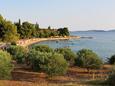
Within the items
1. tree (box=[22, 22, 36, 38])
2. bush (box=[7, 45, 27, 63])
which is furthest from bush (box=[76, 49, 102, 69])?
tree (box=[22, 22, 36, 38])

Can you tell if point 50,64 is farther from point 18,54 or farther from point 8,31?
point 8,31

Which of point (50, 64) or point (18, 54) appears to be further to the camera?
point (18, 54)

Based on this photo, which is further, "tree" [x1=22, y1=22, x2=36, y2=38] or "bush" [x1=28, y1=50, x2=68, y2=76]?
"tree" [x1=22, y1=22, x2=36, y2=38]

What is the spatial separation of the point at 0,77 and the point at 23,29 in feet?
372

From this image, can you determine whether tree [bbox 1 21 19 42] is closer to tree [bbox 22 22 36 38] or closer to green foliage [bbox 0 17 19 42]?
green foliage [bbox 0 17 19 42]

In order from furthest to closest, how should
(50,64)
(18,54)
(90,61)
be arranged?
(18,54) → (90,61) → (50,64)

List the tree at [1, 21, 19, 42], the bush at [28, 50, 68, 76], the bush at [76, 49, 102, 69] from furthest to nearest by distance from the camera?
the tree at [1, 21, 19, 42] → the bush at [76, 49, 102, 69] → the bush at [28, 50, 68, 76]

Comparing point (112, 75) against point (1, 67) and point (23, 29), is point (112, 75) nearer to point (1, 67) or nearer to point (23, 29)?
point (1, 67)

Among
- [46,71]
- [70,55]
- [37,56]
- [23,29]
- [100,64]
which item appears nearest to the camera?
[46,71]

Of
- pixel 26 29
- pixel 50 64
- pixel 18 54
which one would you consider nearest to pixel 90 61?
pixel 50 64

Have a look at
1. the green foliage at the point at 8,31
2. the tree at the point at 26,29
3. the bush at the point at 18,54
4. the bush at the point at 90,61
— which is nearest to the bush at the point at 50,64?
the bush at the point at 90,61

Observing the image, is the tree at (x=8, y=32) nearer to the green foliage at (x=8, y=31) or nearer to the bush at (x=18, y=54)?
the green foliage at (x=8, y=31)

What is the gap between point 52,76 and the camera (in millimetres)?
31047

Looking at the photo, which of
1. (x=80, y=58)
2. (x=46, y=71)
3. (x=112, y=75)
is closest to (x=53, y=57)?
(x=46, y=71)
